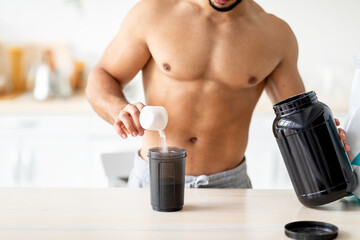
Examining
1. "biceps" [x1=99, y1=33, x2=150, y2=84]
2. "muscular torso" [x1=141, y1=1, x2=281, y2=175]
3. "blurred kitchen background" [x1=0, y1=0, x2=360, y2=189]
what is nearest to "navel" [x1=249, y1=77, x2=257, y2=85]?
"muscular torso" [x1=141, y1=1, x2=281, y2=175]

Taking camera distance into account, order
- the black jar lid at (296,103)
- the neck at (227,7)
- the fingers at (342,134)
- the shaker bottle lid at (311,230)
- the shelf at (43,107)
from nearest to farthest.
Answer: the shaker bottle lid at (311,230)
the black jar lid at (296,103)
the fingers at (342,134)
the neck at (227,7)
the shelf at (43,107)

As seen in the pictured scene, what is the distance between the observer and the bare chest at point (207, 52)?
170 cm

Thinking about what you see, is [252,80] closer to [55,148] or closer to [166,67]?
[166,67]

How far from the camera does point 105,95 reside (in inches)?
64.7

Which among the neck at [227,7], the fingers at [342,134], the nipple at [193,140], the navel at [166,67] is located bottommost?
the nipple at [193,140]

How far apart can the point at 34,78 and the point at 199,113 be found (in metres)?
2.07

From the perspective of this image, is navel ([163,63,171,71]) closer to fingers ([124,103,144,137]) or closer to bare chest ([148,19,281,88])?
bare chest ([148,19,281,88])

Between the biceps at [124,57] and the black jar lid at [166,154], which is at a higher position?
the biceps at [124,57]

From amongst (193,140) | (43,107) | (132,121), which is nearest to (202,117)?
(193,140)

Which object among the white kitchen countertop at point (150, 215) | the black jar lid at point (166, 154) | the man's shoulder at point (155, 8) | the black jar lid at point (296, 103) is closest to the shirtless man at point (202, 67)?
the man's shoulder at point (155, 8)

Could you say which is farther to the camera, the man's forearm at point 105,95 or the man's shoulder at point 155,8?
the man's shoulder at point 155,8

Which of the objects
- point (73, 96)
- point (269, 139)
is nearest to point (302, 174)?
Result: point (269, 139)

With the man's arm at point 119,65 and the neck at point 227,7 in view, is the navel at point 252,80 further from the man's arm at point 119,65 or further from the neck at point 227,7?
the man's arm at point 119,65

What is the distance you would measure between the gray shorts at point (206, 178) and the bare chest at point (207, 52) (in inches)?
11.1
